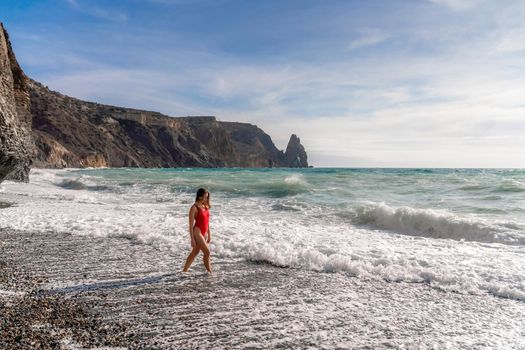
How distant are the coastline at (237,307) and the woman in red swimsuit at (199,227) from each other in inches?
12.6

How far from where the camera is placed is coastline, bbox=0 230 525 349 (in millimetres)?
4219

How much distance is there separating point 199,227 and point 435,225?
8623mm

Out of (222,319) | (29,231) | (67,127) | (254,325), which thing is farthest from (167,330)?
(67,127)

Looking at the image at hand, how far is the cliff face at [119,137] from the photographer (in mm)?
92312

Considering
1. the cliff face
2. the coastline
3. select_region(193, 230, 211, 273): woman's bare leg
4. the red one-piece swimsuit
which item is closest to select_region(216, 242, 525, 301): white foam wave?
the coastline

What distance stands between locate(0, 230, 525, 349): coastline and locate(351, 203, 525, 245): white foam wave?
566 cm

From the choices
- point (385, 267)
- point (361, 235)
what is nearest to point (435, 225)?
point (361, 235)

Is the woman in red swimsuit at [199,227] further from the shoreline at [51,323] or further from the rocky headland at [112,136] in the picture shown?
the rocky headland at [112,136]

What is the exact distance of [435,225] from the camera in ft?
40.2

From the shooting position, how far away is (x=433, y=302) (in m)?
5.61

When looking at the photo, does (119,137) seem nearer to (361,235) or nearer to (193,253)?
(361,235)

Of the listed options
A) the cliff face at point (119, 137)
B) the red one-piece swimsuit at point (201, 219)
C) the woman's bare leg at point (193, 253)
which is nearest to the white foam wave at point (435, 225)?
the red one-piece swimsuit at point (201, 219)

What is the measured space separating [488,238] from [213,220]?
8282 millimetres

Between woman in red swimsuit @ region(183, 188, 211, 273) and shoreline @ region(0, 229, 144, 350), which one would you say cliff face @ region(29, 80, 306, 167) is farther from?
shoreline @ region(0, 229, 144, 350)
